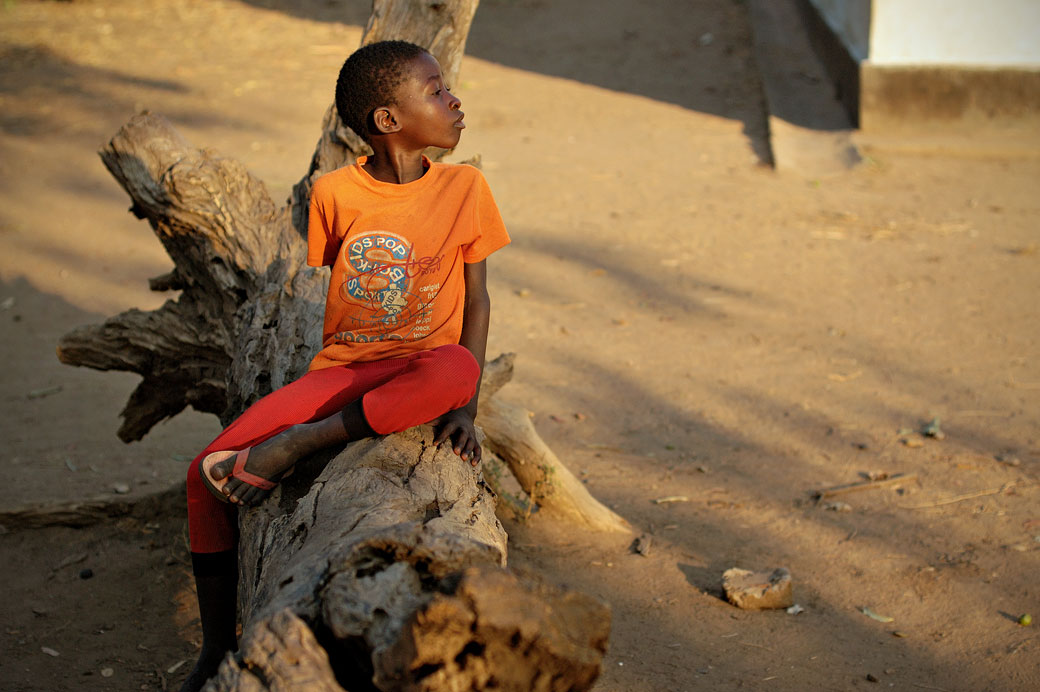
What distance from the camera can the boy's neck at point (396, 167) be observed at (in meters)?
2.60

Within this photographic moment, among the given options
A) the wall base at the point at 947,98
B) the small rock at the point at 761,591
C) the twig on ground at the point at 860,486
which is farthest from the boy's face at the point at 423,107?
the wall base at the point at 947,98

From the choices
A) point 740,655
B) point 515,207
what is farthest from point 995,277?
point 740,655

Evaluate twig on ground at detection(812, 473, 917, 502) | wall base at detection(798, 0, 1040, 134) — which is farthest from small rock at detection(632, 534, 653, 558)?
wall base at detection(798, 0, 1040, 134)

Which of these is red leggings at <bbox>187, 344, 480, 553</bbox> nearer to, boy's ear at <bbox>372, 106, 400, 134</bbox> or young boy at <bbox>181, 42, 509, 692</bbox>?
young boy at <bbox>181, 42, 509, 692</bbox>

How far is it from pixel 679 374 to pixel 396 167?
279cm

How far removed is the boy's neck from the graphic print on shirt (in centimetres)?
20

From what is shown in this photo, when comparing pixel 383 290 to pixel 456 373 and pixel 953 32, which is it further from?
pixel 953 32

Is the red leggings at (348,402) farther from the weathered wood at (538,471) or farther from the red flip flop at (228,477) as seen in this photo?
the weathered wood at (538,471)

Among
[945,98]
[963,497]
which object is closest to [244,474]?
[963,497]

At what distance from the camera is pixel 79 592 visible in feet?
11.3

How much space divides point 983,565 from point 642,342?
2438mm

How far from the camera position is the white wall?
8.38 meters

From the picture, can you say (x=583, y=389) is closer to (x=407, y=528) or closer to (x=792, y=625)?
(x=792, y=625)

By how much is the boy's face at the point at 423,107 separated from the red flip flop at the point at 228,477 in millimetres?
949
